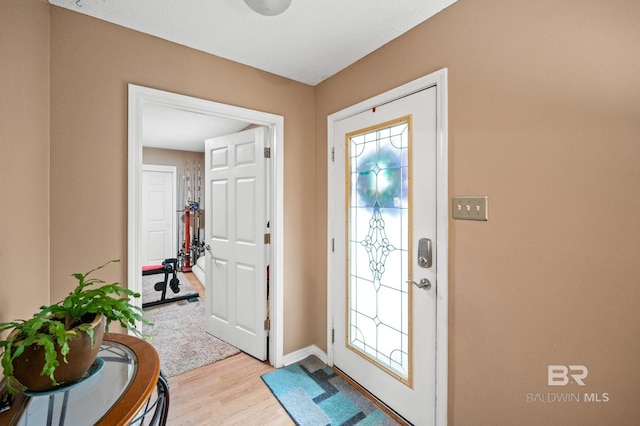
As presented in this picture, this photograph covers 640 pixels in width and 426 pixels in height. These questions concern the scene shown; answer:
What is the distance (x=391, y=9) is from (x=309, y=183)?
135 cm

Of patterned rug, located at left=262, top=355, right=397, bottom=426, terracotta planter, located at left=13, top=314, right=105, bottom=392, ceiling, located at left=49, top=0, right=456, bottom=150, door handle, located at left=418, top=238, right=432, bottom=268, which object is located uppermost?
ceiling, located at left=49, top=0, right=456, bottom=150

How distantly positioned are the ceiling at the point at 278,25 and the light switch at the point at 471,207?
40.7 inches

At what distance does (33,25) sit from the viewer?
1.20 meters

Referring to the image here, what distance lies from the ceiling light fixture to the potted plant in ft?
4.75

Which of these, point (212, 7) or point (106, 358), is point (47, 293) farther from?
point (212, 7)

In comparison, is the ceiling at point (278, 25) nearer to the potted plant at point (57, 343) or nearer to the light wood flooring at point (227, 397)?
the potted plant at point (57, 343)

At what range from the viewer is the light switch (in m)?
1.29

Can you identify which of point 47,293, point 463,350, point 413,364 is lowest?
point 413,364

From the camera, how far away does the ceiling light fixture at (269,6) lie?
1.33 metres

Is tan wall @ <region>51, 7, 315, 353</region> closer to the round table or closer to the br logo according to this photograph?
the round table

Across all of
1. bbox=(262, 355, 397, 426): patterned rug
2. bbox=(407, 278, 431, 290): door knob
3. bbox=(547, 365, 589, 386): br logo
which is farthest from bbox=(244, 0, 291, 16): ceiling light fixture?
bbox=(262, 355, 397, 426): patterned rug

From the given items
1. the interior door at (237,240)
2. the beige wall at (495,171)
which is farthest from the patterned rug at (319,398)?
the beige wall at (495,171)

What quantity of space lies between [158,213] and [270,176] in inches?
171

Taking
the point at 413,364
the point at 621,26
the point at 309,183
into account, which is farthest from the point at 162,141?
the point at 621,26
